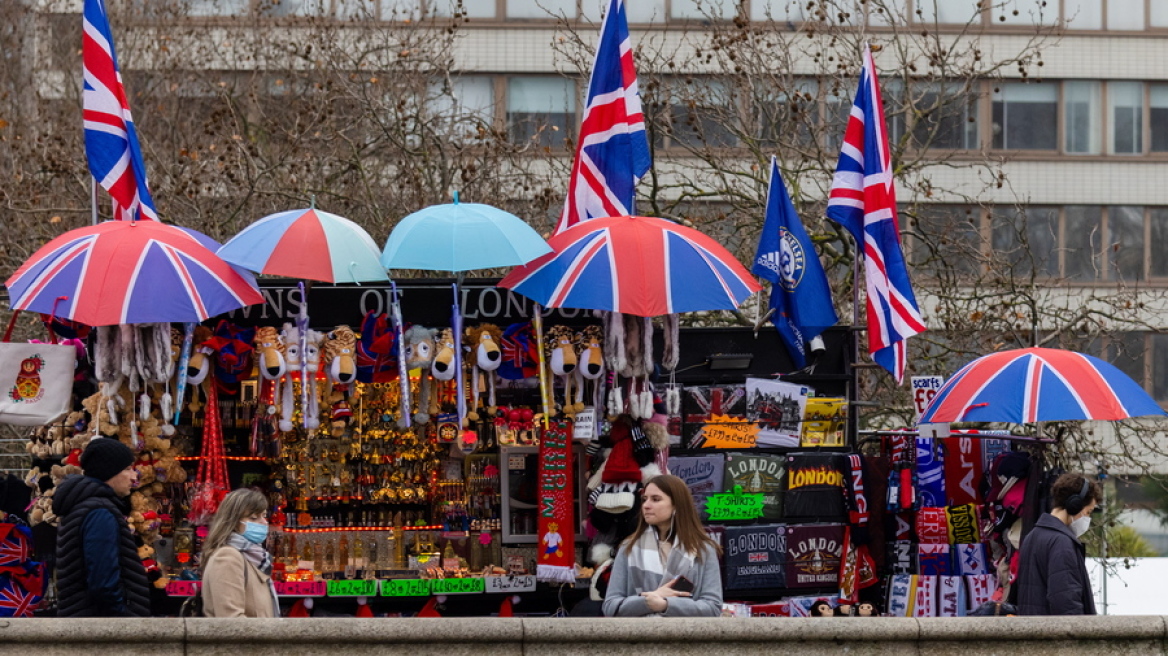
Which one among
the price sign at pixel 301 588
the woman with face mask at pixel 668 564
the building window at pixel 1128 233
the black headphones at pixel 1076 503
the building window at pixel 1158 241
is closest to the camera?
the woman with face mask at pixel 668 564

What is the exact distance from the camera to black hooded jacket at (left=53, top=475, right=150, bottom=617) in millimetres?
7863

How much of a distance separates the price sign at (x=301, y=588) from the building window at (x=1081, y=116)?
76.6 ft

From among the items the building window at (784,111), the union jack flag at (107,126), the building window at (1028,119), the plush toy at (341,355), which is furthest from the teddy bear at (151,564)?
the building window at (1028,119)

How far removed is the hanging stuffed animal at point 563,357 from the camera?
1063 centimetres

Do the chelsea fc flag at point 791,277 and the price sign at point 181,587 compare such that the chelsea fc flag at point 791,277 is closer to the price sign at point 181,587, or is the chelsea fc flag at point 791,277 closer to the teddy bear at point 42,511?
the price sign at point 181,587

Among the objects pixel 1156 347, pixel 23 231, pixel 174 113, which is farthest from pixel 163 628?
pixel 1156 347

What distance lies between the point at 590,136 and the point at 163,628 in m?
5.62

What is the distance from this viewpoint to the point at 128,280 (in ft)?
31.7

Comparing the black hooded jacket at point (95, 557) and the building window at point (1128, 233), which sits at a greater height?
the building window at point (1128, 233)

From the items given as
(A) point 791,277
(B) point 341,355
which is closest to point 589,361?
(B) point 341,355

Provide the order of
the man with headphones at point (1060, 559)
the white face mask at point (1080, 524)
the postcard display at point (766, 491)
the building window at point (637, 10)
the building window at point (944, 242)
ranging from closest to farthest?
1. the man with headphones at point (1060, 559)
2. the white face mask at point (1080, 524)
3. the postcard display at point (766, 491)
4. the building window at point (944, 242)
5. the building window at point (637, 10)

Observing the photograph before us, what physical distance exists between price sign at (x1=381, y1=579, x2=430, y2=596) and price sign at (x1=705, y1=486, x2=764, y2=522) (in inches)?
90.3

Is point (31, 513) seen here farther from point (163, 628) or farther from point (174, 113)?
point (174, 113)

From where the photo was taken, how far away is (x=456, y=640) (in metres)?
7.21
